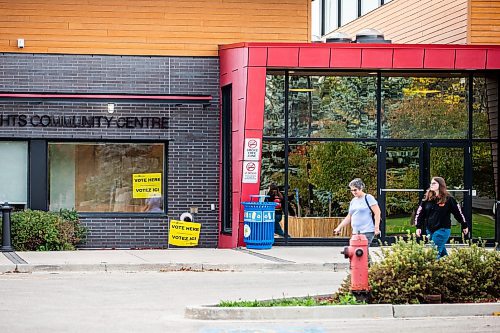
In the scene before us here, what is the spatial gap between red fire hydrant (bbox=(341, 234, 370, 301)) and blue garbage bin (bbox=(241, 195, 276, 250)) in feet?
32.5

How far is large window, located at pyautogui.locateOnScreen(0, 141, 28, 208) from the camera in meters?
25.3

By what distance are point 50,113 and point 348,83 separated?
6925mm

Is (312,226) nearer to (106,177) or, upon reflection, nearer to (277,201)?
(277,201)

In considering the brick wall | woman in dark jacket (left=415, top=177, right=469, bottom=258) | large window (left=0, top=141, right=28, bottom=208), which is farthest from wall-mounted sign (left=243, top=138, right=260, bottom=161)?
woman in dark jacket (left=415, top=177, right=469, bottom=258)

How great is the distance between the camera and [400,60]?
79.9 feet

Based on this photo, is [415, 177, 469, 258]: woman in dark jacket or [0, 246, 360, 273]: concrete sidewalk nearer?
[415, 177, 469, 258]: woman in dark jacket

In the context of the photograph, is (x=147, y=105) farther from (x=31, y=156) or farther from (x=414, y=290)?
(x=414, y=290)

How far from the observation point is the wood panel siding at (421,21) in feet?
87.9

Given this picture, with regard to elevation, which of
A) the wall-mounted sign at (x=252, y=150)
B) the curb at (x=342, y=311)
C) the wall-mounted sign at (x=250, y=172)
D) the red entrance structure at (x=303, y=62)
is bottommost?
the curb at (x=342, y=311)

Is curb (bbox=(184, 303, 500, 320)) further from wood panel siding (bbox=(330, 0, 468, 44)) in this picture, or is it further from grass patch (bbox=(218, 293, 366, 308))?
wood panel siding (bbox=(330, 0, 468, 44))

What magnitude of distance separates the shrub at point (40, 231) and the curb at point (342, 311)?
10827 mm

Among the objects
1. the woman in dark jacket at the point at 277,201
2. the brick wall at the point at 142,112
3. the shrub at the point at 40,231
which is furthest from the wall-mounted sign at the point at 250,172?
the shrub at the point at 40,231

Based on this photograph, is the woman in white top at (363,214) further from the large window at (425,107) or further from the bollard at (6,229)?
the bollard at (6,229)

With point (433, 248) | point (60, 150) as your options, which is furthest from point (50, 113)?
point (433, 248)
